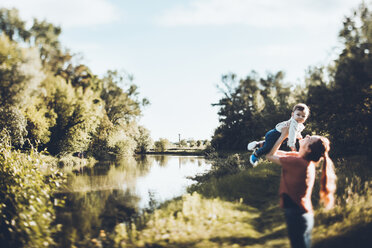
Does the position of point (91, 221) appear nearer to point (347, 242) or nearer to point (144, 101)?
point (347, 242)

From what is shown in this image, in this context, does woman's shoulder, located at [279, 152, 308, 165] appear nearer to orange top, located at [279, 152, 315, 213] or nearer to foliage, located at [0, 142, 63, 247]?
orange top, located at [279, 152, 315, 213]

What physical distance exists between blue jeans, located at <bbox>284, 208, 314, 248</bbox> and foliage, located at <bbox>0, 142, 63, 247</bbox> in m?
5.16

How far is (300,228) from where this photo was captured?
324cm

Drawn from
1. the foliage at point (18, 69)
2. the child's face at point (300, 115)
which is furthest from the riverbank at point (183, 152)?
the child's face at point (300, 115)

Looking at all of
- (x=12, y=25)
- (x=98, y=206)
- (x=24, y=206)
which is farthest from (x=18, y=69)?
(x=98, y=206)

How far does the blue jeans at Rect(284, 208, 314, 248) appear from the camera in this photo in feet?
10.5

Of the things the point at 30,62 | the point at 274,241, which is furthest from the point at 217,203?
the point at 30,62

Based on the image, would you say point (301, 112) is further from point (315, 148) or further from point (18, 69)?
point (18, 69)

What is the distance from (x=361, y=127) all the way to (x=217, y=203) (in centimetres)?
1016

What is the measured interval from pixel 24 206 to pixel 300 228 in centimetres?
601

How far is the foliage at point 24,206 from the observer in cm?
612

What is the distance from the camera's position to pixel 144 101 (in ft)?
161

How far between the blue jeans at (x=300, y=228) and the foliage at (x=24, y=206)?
5163mm

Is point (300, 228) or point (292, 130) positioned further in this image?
point (292, 130)
